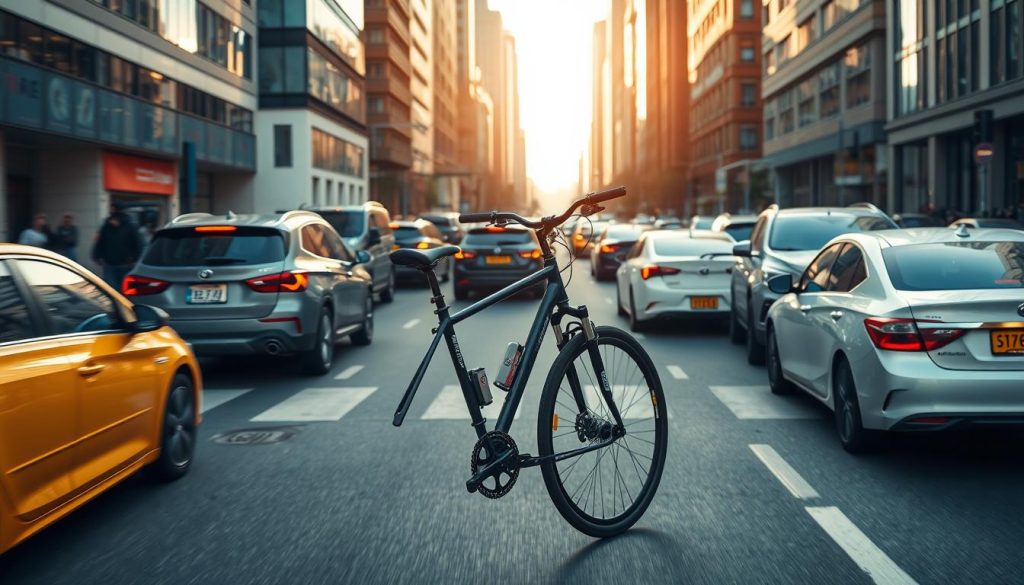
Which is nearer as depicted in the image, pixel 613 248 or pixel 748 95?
pixel 613 248

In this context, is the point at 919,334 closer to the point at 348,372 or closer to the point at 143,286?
the point at 348,372

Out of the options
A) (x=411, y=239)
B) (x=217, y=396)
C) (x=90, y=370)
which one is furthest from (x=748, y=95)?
(x=90, y=370)

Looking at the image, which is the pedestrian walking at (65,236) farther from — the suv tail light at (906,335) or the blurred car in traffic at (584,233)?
→ the suv tail light at (906,335)

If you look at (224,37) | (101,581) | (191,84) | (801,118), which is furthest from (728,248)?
(801,118)

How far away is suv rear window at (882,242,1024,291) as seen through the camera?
263 inches

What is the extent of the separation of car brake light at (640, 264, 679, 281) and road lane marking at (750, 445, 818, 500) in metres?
7.91

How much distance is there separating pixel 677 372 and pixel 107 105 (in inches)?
990

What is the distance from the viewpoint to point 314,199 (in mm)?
54688

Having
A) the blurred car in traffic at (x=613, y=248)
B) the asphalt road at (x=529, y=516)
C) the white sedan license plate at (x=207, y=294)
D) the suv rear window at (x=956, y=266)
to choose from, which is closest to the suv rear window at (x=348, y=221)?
the blurred car in traffic at (x=613, y=248)

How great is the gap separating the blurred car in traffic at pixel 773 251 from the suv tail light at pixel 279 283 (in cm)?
449

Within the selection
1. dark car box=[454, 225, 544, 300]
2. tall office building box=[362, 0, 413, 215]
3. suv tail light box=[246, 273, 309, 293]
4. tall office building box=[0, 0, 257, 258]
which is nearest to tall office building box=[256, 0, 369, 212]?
tall office building box=[0, 0, 257, 258]

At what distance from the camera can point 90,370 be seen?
5.16 meters

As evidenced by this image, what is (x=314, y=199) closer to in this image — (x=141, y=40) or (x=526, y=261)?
(x=141, y=40)

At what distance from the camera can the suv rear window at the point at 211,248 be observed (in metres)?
10.8
